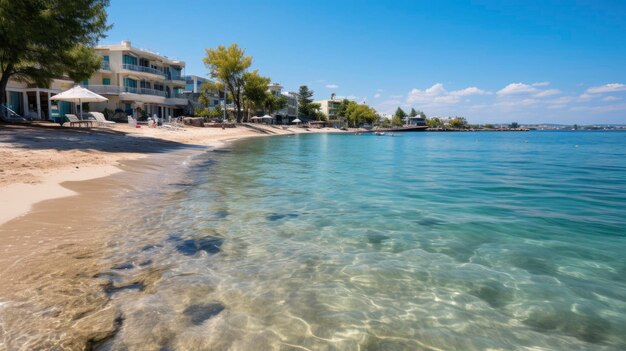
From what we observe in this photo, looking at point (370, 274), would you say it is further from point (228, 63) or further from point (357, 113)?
point (357, 113)

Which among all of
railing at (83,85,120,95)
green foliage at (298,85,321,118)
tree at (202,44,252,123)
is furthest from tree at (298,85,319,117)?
railing at (83,85,120,95)

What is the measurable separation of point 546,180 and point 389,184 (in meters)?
7.06

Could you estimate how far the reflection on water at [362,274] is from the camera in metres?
3.68

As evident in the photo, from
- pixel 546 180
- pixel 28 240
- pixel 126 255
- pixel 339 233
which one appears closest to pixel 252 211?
pixel 339 233

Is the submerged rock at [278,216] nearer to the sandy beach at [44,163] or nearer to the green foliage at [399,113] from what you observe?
the sandy beach at [44,163]

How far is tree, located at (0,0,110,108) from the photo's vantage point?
18.5m

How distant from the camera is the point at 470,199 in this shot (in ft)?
36.3

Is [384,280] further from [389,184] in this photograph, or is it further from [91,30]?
[91,30]

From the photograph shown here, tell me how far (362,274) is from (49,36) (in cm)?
2177

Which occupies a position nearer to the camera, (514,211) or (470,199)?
(514,211)

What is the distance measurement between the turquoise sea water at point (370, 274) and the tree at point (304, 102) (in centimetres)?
11049

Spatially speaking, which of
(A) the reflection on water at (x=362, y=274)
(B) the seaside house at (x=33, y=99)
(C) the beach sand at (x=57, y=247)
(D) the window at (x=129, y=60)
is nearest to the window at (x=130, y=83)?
(D) the window at (x=129, y=60)

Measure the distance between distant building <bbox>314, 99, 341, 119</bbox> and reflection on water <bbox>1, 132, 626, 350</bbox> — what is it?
131 m

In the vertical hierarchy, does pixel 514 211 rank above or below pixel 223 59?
below
